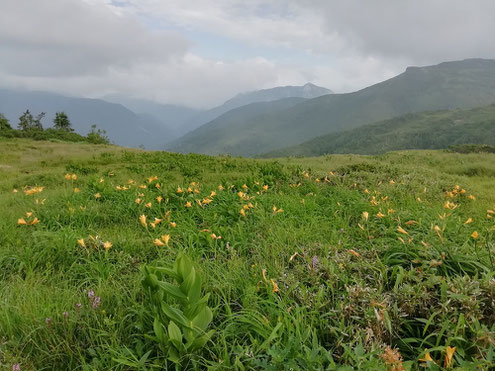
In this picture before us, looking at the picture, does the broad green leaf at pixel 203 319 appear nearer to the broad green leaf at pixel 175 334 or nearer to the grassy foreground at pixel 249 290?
the grassy foreground at pixel 249 290

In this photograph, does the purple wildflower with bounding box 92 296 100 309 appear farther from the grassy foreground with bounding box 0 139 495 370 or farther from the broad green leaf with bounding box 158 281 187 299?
the broad green leaf with bounding box 158 281 187 299

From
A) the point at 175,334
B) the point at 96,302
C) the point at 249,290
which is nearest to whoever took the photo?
the point at 175,334

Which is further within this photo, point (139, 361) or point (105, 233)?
point (105, 233)

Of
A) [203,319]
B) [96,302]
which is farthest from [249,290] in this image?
[96,302]

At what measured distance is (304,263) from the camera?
307 cm

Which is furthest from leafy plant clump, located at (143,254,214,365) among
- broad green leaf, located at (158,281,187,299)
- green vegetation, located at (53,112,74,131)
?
green vegetation, located at (53,112,74,131)

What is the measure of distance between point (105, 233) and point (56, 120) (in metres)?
87.4

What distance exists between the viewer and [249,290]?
249 centimetres

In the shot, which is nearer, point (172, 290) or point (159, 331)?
point (159, 331)

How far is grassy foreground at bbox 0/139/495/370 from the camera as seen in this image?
201 centimetres

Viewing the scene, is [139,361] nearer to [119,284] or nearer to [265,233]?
[119,284]

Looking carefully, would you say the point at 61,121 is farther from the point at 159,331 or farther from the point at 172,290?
the point at 159,331

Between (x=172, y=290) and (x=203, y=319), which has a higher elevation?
(x=172, y=290)

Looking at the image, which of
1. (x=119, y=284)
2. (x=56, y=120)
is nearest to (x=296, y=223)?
(x=119, y=284)
